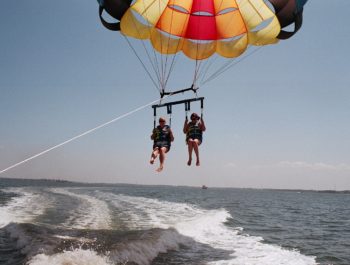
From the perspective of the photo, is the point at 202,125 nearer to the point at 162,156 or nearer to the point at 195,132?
the point at 195,132

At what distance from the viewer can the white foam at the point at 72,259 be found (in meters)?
9.05

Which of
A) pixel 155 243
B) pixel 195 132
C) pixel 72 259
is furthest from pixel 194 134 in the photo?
pixel 72 259

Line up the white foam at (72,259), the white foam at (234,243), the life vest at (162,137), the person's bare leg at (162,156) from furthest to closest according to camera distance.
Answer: the white foam at (234,243) < the life vest at (162,137) < the person's bare leg at (162,156) < the white foam at (72,259)

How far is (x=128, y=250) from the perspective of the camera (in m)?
10.8

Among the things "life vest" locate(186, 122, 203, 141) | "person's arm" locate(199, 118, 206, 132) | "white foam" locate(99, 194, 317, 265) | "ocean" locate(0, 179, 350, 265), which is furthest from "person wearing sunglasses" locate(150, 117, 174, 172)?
"white foam" locate(99, 194, 317, 265)

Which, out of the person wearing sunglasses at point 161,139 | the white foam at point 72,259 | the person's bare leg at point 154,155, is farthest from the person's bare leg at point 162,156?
the white foam at point 72,259

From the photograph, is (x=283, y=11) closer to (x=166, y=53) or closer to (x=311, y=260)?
(x=166, y=53)

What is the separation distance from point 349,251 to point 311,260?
3192 millimetres

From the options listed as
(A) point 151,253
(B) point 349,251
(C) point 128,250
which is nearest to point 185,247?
(A) point 151,253

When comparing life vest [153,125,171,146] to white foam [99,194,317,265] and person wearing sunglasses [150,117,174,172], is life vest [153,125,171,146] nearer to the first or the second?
person wearing sunglasses [150,117,174,172]

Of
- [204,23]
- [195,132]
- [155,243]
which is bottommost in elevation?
[155,243]

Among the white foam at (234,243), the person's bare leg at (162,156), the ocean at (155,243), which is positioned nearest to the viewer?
the ocean at (155,243)

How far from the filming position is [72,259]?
920cm

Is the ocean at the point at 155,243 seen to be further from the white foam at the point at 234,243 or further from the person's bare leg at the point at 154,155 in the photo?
the person's bare leg at the point at 154,155
